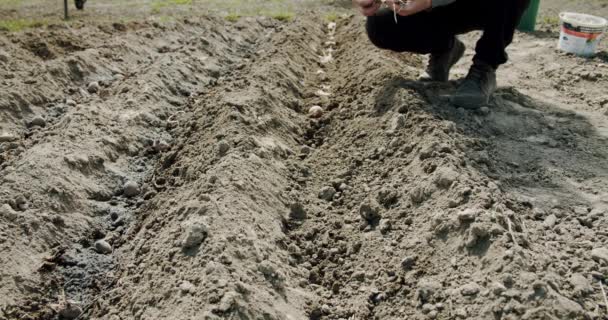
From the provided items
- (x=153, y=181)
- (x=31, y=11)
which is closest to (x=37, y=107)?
(x=153, y=181)

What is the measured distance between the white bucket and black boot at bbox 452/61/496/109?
1715 millimetres

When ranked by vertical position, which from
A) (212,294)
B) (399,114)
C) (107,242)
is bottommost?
(107,242)

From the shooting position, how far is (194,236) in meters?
2.84

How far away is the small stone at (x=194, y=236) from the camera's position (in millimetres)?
2836

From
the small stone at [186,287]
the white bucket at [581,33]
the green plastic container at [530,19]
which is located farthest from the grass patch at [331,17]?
the small stone at [186,287]

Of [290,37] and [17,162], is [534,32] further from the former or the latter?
[17,162]

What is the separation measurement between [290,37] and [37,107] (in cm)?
271

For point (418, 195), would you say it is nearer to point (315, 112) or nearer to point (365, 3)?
point (365, 3)

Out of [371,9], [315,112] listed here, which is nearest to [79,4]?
[315,112]

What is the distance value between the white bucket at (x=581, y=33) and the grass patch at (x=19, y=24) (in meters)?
5.65

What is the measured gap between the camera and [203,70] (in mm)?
5828

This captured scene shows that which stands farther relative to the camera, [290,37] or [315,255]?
[290,37]

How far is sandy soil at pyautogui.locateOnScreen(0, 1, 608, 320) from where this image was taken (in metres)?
2.59

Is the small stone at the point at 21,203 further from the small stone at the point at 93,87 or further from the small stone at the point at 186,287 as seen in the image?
the small stone at the point at 93,87
